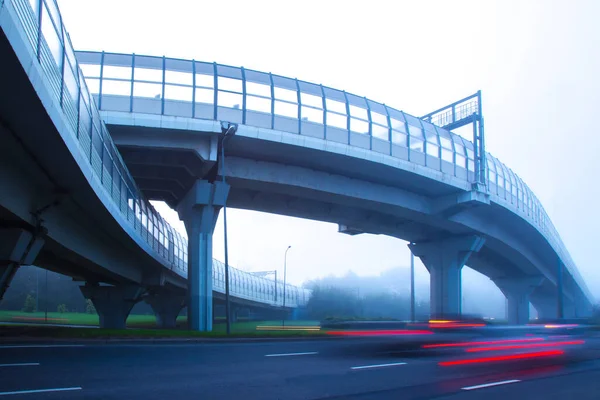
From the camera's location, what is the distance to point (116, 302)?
3556cm

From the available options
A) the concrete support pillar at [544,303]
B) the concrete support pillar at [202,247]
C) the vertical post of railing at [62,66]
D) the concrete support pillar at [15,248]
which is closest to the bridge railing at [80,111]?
the vertical post of railing at [62,66]

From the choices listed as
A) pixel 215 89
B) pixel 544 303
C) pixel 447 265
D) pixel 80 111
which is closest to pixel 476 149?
pixel 447 265

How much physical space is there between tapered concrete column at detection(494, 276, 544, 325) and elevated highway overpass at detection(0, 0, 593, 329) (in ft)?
53.5

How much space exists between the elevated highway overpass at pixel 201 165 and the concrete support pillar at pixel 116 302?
0.56 feet

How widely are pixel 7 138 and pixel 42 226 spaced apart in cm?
564

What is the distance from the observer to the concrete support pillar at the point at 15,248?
16469 millimetres

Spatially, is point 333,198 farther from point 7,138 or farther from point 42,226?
point 7,138

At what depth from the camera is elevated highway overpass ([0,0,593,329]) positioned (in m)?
13.3

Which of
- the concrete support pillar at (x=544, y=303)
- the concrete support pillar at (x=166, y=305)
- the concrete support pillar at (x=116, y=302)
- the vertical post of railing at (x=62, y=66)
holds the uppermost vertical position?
the vertical post of railing at (x=62, y=66)

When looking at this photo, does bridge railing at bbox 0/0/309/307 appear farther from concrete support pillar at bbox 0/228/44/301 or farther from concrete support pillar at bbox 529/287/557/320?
concrete support pillar at bbox 529/287/557/320

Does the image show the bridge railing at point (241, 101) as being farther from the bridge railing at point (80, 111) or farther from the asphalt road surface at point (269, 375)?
the asphalt road surface at point (269, 375)

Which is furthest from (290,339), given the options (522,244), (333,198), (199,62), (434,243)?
(522,244)

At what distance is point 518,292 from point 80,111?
5457cm

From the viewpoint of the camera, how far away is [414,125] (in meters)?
33.4
